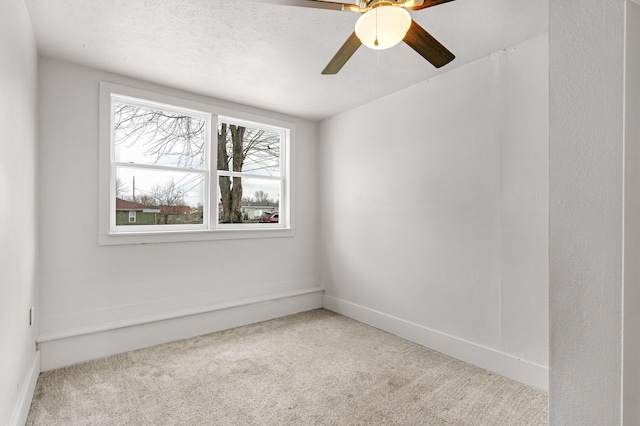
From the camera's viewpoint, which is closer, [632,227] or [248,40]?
[632,227]

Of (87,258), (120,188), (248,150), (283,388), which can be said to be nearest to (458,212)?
(283,388)

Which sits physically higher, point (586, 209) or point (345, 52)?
point (345, 52)

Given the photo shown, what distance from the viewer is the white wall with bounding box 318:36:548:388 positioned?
243cm

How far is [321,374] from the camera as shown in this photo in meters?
2.57

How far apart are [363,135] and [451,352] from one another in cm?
236

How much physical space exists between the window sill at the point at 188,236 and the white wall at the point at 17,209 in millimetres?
602

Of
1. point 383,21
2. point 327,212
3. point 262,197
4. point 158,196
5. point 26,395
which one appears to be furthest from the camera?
point 327,212

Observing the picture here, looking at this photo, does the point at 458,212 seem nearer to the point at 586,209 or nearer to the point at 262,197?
the point at 586,209

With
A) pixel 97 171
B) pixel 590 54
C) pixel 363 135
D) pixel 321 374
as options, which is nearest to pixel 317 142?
pixel 363 135

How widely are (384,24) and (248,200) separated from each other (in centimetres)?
286

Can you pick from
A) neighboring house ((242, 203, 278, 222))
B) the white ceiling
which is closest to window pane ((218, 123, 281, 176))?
neighboring house ((242, 203, 278, 222))

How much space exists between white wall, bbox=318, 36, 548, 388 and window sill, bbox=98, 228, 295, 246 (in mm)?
900

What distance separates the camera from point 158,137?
338cm

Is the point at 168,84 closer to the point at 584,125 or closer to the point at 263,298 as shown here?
the point at 263,298
